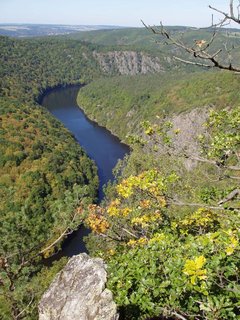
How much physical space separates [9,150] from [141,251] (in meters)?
99.1

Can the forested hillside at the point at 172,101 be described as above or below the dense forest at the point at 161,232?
below

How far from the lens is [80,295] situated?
13359mm

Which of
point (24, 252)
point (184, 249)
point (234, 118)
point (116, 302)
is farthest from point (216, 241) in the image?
point (24, 252)

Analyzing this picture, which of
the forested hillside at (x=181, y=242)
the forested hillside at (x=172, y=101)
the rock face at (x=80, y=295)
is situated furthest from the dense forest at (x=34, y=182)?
the forested hillside at (x=172, y=101)

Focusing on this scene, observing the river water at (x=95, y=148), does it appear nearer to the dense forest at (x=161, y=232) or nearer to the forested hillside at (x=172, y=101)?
the forested hillside at (x=172, y=101)

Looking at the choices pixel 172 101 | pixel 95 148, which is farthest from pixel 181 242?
pixel 172 101

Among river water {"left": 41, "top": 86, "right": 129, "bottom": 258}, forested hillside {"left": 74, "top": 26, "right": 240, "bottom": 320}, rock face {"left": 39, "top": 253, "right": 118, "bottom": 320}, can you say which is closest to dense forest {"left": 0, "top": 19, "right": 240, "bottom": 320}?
forested hillside {"left": 74, "top": 26, "right": 240, "bottom": 320}

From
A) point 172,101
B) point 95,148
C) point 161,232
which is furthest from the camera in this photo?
point 172,101

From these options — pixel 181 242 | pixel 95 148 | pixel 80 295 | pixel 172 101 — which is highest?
pixel 181 242

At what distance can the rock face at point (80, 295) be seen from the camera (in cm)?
1239

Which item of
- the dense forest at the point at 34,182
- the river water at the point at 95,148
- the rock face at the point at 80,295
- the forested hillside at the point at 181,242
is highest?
Answer: the forested hillside at the point at 181,242

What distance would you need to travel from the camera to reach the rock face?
12.4 m

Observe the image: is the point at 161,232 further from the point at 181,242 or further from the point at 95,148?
the point at 95,148

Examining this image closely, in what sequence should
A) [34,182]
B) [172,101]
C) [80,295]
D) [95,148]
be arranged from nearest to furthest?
[80,295] < [34,182] < [95,148] < [172,101]
